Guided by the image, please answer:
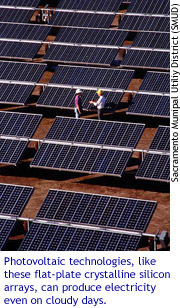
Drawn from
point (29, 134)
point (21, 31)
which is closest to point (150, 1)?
point (21, 31)

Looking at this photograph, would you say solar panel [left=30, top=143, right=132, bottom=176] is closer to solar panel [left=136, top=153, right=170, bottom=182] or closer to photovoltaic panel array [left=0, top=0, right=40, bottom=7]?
solar panel [left=136, top=153, right=170, bottom=182]

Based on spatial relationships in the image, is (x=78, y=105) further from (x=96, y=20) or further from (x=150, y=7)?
(x=150, y=7)

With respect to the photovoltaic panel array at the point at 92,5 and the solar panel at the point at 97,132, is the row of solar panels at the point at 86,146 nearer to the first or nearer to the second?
the solar panel at the point at 97,132

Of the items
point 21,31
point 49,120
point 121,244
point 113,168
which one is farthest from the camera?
point 21,31

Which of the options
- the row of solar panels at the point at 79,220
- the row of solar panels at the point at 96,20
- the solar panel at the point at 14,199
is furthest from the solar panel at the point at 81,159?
the row of solar panels at the point at 96,20

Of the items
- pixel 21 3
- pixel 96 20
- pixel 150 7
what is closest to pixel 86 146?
pixel 96 20
